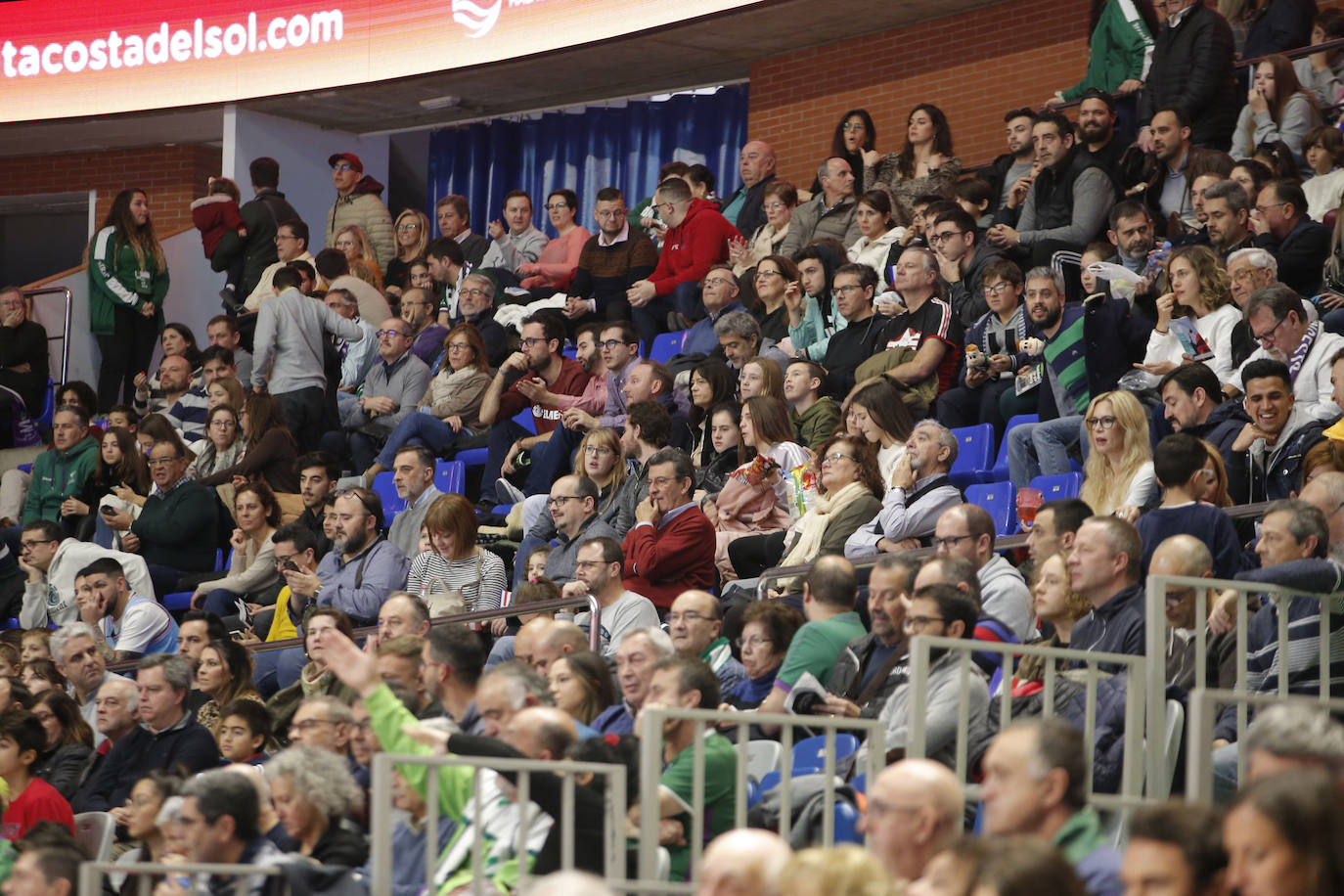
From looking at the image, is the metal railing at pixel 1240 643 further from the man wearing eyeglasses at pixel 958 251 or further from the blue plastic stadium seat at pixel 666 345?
the blue plastic stadium seat at pixel 666 345

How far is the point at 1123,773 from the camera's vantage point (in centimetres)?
426

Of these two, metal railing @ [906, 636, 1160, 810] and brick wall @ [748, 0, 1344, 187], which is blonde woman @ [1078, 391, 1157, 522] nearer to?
metal railing @ [906, 636, 1160, 810]

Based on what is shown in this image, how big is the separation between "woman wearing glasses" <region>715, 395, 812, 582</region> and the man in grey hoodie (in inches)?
68.6

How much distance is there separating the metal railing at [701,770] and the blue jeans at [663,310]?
6.04m

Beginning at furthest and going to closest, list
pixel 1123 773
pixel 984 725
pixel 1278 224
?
1. pixel 1278 224
2. pixel 984 725
3. pixel 1123 773

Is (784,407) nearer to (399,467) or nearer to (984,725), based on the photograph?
(399,467)

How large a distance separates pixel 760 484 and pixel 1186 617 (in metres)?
2.92

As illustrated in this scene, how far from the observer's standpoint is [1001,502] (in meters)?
7.24

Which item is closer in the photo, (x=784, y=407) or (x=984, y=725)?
(x=984, y=725)

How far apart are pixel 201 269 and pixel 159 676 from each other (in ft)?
26.1

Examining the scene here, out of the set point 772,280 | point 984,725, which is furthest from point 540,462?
point 984,725

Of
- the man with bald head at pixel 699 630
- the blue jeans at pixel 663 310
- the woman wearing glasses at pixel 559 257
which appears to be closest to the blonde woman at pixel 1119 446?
the man with bald head at pixel 699 630

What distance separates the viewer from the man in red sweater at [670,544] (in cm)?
704

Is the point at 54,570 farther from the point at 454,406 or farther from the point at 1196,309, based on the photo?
the point at 1196,309
